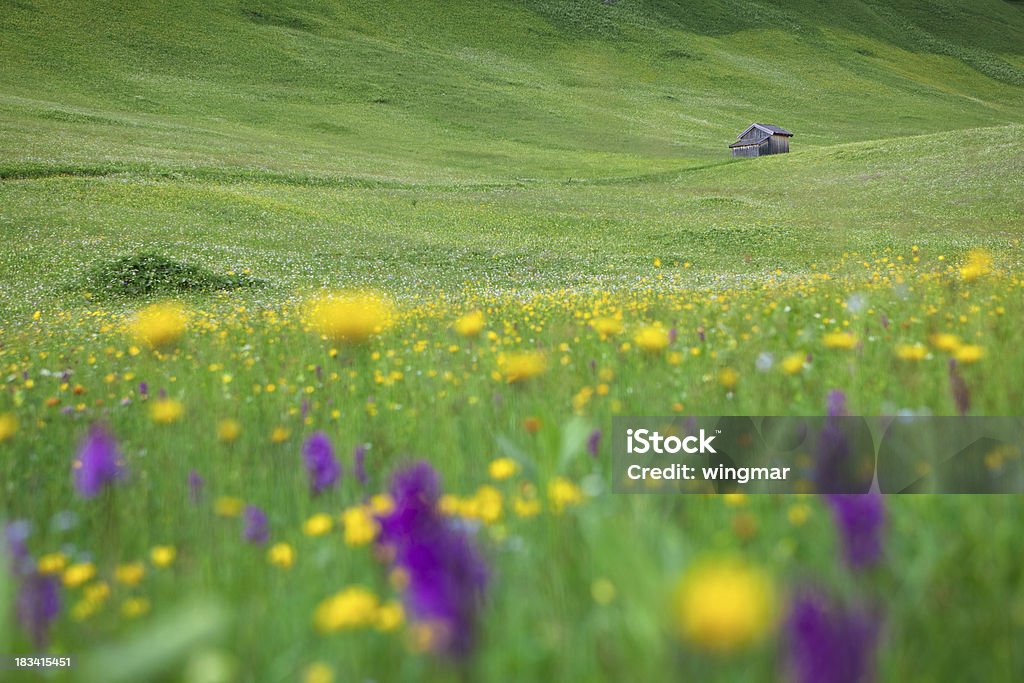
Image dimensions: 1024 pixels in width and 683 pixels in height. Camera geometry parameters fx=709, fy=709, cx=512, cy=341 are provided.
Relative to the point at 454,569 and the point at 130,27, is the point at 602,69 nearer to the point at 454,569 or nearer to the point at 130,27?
the point at 130,27

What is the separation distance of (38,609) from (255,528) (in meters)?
0.67

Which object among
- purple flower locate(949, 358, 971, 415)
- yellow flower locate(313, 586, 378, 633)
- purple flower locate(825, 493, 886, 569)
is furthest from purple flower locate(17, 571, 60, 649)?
purple flower locate(949, 358, 971, 415)

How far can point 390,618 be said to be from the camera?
1554mm

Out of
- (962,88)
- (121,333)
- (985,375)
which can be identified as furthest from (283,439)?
(962,88)

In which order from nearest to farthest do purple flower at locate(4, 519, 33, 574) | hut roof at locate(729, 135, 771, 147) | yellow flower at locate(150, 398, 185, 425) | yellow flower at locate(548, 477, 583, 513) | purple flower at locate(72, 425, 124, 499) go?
1. purple flower at locate(4, 519, 33, 574)
2. yellow flower at locate(548, 477, 583, 513)
3. purple flower at locate(72, 425, 124, 499)
4. yellow flower at locate(150, 398, 185, 425)
5. hut roof at locate(729, 135, 771, 147)

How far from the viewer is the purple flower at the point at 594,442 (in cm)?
292

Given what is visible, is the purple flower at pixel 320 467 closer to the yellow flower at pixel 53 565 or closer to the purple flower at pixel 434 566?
the yellow flower at pixel 53 565

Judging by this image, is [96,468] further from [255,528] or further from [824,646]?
[824,646]

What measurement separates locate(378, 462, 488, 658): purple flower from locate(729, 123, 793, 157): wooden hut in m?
74.7

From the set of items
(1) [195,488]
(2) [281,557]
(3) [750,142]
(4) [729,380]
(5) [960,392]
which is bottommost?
(1) [195,488]

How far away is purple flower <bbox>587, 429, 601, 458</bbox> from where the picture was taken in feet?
9.57

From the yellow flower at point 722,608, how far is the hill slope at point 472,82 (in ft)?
131

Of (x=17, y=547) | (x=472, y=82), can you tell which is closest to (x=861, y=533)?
(x=17, y=547)

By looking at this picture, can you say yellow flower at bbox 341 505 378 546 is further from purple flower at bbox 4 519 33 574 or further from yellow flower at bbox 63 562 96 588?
purple flower at bbox 4 519 33 574
